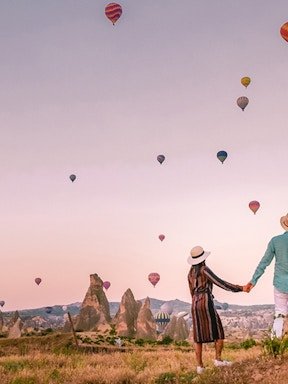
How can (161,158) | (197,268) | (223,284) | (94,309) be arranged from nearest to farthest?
(223,284) → (197,268) → (161,158) → (94,309)

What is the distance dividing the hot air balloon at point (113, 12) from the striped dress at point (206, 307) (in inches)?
1556

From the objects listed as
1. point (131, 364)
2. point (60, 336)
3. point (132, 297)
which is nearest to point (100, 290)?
point (132, 297)

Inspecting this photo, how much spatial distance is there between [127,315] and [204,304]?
386ft

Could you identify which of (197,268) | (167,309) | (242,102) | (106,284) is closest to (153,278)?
(106,284)

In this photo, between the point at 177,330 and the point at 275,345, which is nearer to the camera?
the point at 275,345

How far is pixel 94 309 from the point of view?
13200 centimetres

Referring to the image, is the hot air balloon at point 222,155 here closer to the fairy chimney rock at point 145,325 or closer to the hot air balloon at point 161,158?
the hot air balloon at point 161,158

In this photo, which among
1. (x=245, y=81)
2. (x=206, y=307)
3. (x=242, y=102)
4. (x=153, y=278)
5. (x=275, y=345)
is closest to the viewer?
(x=275, y=345)

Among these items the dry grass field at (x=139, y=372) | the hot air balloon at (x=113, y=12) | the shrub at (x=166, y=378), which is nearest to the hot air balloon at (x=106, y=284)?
the hot air balloon at (x=113, y=12)

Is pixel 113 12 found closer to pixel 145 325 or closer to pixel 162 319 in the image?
pixel 145 325

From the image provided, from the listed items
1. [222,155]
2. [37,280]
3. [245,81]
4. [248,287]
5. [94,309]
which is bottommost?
[248,287]

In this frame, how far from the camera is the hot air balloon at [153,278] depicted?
334 ft

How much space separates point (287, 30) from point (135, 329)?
95.7m

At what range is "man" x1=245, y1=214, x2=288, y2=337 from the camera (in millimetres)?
10880
